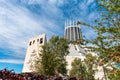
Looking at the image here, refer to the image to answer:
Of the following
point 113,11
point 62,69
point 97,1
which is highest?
point 97,1

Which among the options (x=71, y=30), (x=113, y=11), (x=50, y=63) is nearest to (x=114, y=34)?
(x=113, y=11)

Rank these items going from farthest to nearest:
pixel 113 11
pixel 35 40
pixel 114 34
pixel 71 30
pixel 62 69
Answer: pixel 71 30 < pixel 35 40 < pixel 62 69 < pixel 113 11 < pixel 114 34

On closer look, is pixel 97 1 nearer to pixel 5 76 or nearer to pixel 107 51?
pixel 107 51

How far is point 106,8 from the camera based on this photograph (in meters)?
7.82

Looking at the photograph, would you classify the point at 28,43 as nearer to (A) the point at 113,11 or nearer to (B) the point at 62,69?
(B) the point at 62,69

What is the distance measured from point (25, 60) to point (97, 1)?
54105 mm

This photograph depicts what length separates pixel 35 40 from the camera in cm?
5956

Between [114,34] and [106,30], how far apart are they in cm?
41

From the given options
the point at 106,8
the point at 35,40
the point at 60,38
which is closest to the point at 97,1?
the point at 106,8

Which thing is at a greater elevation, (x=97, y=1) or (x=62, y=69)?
(x=97, y=1)

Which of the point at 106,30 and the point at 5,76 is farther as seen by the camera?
the point at 106,30

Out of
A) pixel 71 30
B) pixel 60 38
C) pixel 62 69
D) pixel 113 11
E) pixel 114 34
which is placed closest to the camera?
pixel 114 34

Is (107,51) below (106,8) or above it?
below

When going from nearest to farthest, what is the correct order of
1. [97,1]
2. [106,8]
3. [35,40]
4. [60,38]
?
[106,8]
[97,1]
[60,38]
[35,40]
